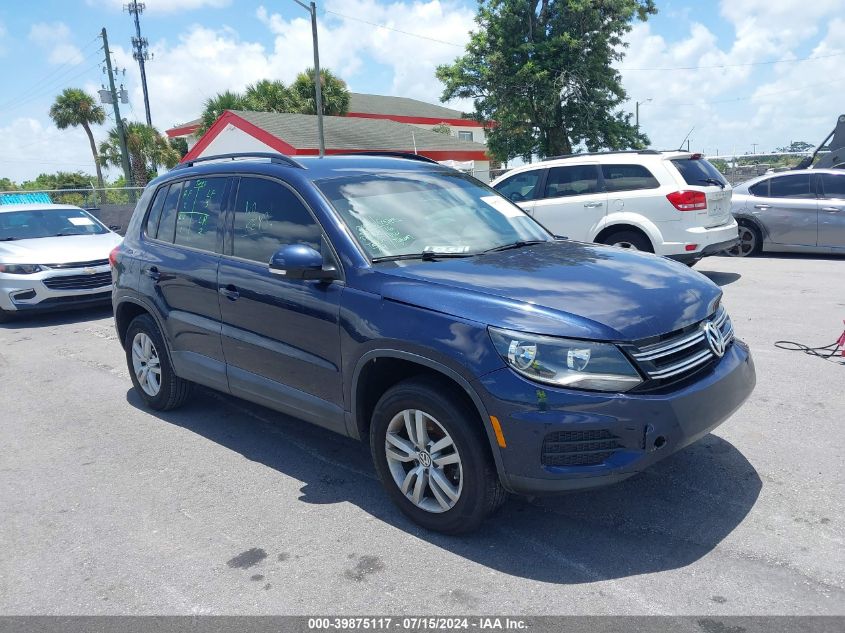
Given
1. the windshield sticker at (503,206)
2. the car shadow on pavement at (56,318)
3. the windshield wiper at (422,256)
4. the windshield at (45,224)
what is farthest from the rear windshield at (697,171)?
the windshield at (45,224)

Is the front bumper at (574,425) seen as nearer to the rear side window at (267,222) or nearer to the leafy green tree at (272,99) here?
the rear side window at (267,222)

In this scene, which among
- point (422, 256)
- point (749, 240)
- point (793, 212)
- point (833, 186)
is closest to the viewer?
point (422, 256)

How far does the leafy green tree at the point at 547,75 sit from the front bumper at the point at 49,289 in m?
21.1

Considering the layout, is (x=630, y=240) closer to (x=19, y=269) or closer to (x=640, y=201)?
(x=640, y=201)

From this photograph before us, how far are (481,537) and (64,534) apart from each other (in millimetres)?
2170

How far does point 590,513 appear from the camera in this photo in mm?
3596

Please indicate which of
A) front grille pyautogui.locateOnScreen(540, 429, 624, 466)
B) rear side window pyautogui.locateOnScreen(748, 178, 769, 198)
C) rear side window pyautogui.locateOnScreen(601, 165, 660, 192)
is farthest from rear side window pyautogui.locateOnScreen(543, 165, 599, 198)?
front grille pyautogui.locateOnScreen(540, 429, 624, 466)

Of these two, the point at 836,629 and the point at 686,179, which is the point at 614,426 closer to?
the point at 836,629

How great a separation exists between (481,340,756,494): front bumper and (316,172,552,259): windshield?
121 cm

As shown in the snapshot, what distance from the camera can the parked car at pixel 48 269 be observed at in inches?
364

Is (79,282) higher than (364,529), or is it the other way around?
(79,282)

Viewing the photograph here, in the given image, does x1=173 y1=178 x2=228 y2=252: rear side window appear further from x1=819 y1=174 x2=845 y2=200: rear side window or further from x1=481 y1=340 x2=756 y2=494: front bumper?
x1=819 y1=174 x2=845 y2=200: rear side window

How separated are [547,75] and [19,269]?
21.9 meters

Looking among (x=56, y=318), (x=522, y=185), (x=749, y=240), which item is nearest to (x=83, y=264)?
(x=56, y=318)
